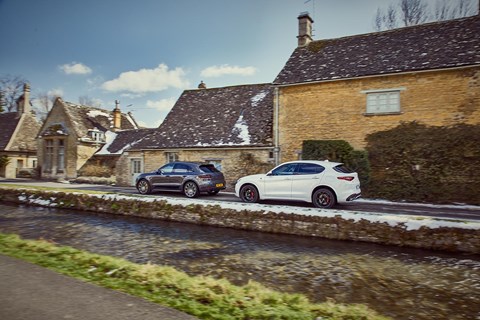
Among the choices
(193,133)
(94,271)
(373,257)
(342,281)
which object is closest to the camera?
(94,271)

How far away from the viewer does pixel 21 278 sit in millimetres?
4336

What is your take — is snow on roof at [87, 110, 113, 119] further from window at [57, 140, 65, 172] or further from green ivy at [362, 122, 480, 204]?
green ivy at [362, 122, 480, 204]

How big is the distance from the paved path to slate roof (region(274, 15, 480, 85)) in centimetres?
1613

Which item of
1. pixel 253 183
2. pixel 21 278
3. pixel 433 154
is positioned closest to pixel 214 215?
pixel 253 183

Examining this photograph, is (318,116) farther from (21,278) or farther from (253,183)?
(21,278)

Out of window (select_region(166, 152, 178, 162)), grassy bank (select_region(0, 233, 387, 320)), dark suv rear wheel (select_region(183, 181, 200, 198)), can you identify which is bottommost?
grassy bank (select_region(0, 233, 387, 320))

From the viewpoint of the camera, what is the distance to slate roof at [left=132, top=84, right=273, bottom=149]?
19.5m

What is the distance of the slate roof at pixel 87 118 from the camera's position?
28.5 metres

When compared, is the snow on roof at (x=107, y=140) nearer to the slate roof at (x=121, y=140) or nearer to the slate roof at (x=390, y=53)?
the slate roof at (x=121, y=140)

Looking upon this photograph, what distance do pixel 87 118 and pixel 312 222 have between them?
28442mm

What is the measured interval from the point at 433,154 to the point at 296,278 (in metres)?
12.1

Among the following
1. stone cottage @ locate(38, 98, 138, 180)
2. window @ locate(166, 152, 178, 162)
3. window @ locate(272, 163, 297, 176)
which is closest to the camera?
window @ locate(272, 163, 297, 176)

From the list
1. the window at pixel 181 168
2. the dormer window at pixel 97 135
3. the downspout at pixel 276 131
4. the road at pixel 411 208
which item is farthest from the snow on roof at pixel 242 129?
the dormer window at pixel 97 135

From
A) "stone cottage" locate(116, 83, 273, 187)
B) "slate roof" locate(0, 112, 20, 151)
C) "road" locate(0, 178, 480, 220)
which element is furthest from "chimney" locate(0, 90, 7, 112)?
"road" locate(0, 178, 480, 220)
